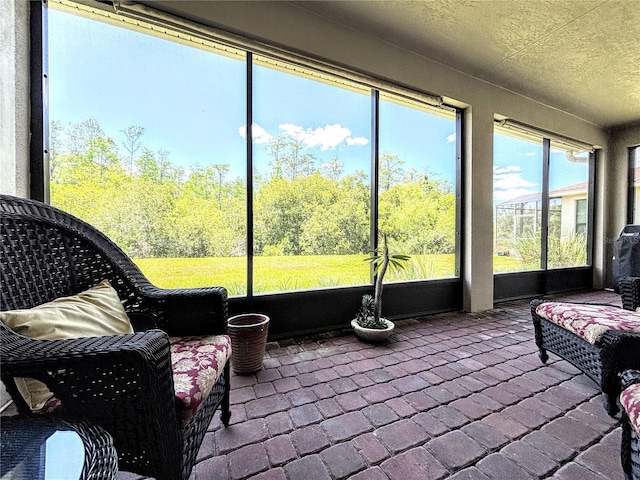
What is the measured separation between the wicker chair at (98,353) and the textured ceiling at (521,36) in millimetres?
2395

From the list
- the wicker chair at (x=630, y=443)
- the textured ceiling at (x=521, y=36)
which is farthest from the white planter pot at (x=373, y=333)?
the textured ceiling at (x=521, y=36)

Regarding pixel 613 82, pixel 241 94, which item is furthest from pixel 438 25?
pixel 613 82

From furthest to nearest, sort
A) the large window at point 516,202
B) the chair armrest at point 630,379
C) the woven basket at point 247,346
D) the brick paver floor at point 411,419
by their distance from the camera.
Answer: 1. the large window at point 516,202
2. the woven basket at point 247,346
3. the brick paver floor at point 411,419
4. the chair armrest at point 630,379

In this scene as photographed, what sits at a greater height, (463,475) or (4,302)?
(4,302)

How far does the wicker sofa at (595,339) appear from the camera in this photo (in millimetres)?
1391

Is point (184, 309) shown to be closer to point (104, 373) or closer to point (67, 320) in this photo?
point (67, 320)

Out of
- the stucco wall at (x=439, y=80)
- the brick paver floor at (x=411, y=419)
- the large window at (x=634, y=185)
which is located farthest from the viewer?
the large window at (x=634, y=185)

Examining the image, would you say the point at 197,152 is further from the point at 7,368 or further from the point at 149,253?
the point at 7,368

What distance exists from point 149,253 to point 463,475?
2.29 meters

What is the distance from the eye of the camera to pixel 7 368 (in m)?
0.67

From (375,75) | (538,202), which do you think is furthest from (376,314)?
(538,202)

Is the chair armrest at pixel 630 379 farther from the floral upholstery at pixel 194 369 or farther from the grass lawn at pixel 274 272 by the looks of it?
the grass lawn at pixel 274 272

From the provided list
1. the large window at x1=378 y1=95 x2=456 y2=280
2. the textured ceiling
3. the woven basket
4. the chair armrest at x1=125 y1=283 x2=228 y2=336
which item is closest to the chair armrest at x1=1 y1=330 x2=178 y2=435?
the chair armrest at x1=125 y1=283 x2=228 y2=336

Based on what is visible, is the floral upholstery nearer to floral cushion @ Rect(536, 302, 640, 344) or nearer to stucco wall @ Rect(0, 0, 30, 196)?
stucco wall @ Rect(0, 0, 30, 196)
